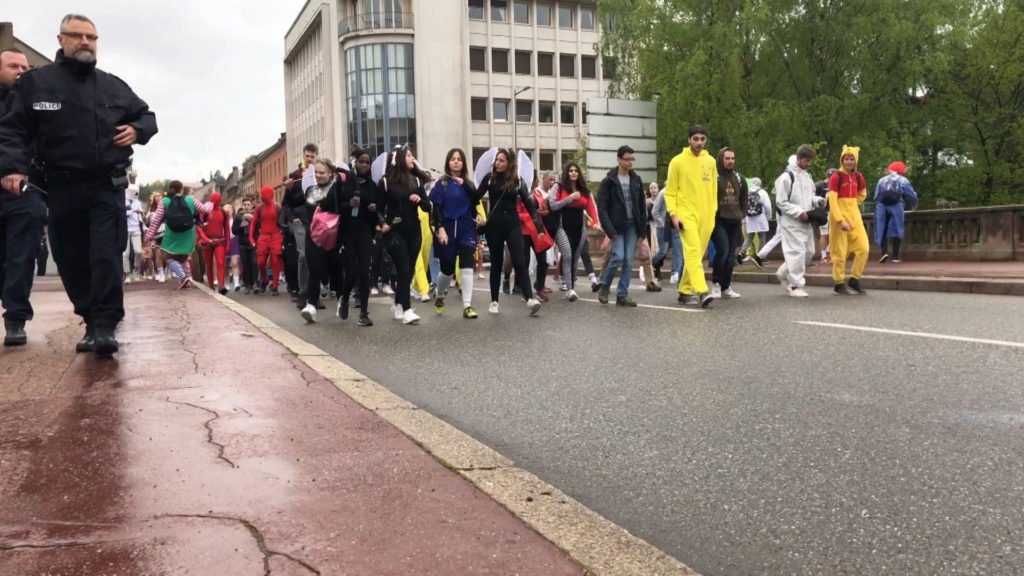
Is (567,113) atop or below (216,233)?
atop

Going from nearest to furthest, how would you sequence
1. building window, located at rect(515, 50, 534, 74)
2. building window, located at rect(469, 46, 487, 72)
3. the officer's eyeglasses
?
the officer's eyeglasses → building window, located at rect(469, 46, 487, 72) → building window, located at rect(515, 50, 534, 74)

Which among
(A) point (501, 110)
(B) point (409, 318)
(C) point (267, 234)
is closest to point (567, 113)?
(A) point (501, 110)

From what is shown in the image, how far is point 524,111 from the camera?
6788cm

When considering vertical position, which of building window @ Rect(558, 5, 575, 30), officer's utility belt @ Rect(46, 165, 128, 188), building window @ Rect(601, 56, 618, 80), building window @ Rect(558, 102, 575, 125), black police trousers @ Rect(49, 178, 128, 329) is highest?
building window @ Rect(558, 5, 575, 30)

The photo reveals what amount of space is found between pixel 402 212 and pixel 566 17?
206 feet

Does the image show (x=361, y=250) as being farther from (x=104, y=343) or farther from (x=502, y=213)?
(x=104, y=343)

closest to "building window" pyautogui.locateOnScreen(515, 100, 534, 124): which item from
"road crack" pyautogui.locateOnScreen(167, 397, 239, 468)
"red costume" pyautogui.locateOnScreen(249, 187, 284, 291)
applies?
"red costume" pyautogui.locateOnScreen(249, 187, 284, 291)

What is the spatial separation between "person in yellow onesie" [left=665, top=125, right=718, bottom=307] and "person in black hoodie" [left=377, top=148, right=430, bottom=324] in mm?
3288

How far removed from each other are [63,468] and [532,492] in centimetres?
173

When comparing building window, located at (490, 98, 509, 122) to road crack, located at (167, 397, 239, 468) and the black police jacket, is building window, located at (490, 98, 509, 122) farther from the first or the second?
road crack, located at (167, 397, 239, 468)

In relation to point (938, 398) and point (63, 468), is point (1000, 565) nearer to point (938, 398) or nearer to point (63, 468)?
point (938, 398)

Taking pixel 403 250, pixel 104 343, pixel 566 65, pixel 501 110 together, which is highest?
pixel 566 65

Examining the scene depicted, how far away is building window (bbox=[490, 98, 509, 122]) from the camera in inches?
2645

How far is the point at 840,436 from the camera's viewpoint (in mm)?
4117
